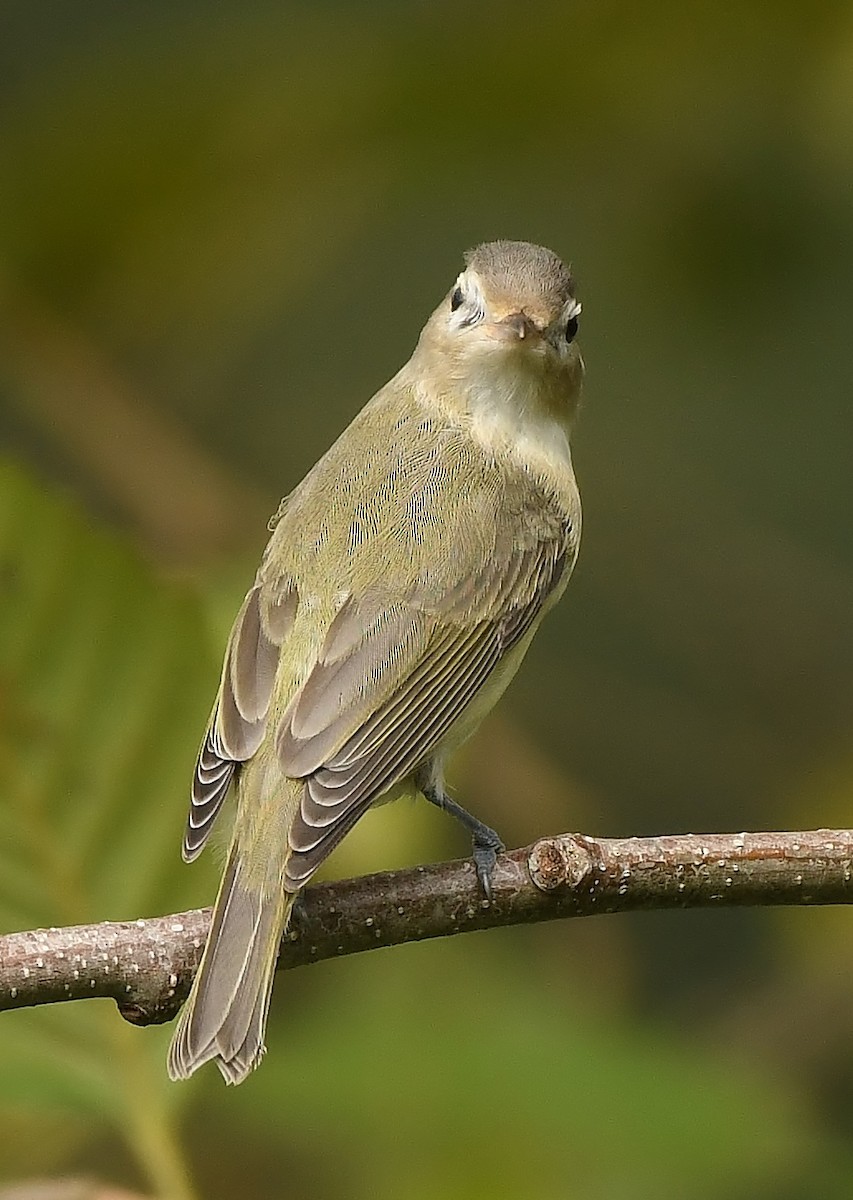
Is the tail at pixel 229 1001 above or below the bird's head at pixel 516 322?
below

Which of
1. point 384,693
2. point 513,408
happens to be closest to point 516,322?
point 513,408

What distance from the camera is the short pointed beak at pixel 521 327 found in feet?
11.4

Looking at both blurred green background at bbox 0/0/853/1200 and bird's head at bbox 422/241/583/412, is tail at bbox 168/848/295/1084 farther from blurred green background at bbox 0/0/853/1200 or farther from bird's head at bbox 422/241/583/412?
bird's head at bbox 422/241/583/412

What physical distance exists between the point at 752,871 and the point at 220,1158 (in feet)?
6.02

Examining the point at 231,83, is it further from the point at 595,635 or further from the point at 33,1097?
the point at 595,635

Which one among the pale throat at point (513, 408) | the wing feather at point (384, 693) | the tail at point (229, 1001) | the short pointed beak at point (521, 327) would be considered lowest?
the tail at point (229, 1001)

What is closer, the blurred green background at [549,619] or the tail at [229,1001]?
the tail at [229,1001]

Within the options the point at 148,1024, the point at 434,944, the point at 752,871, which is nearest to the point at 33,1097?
the point at 148,1024

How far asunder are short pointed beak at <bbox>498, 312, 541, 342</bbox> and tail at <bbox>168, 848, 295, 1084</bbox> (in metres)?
1.46

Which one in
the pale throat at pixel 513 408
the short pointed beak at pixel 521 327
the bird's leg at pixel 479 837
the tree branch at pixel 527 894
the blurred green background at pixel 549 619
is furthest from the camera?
the pale throat at pixel 513 408

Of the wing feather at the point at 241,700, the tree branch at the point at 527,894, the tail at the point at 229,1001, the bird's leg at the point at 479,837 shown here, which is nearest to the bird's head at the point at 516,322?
the wing feather at the point at 241,700

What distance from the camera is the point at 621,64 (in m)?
4.07

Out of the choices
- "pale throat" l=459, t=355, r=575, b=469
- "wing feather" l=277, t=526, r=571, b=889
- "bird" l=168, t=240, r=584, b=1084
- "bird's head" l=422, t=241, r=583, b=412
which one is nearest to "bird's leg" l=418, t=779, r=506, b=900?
"bird" l=168, t=240, r=584, b=1084

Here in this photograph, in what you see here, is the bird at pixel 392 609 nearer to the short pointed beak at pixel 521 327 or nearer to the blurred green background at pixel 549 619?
the short pointed beak at pixel 521 327
